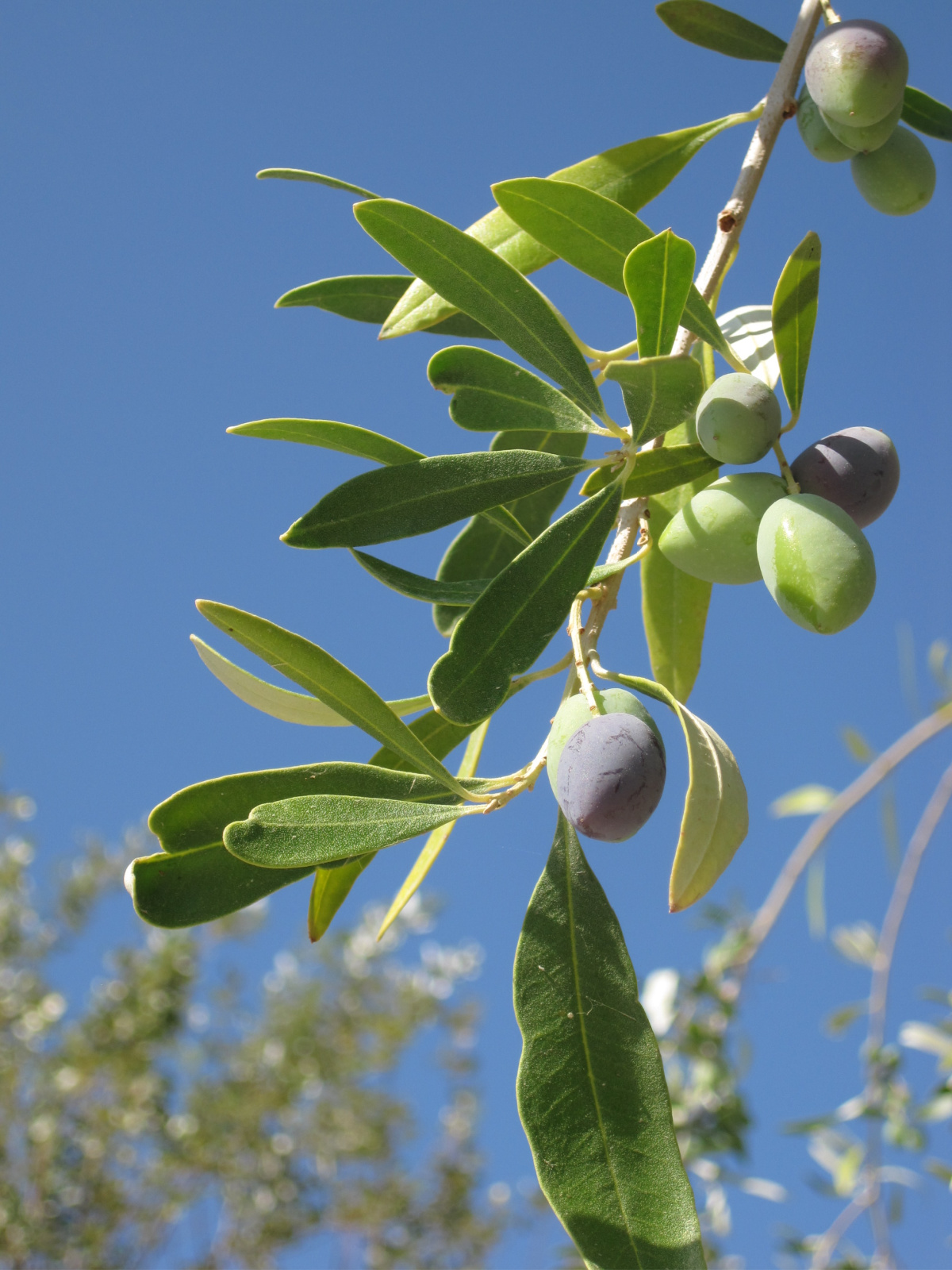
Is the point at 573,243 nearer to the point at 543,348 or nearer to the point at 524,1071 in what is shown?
the point at 543,348

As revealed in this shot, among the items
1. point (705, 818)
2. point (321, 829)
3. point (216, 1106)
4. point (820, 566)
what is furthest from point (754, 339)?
point (216, 1106)

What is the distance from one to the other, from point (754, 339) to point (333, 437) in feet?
1.54

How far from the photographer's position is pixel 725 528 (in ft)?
2.65

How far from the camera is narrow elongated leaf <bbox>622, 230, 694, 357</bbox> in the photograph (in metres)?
0.77

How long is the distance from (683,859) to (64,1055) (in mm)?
5716

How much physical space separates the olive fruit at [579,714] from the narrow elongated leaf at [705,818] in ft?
0.10

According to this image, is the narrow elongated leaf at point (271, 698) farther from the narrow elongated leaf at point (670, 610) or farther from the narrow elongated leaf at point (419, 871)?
the narrow elongated leaf at point (670, 610)

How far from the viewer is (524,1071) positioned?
759 mm

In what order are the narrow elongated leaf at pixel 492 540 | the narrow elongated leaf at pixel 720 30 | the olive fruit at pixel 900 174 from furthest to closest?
the narrow elongated leaf at pixel 720 30 → the narrow elongated leaf at pixel 492 540 → the olive fruit at pixel 900 174

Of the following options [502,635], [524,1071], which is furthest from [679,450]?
[524,1071]

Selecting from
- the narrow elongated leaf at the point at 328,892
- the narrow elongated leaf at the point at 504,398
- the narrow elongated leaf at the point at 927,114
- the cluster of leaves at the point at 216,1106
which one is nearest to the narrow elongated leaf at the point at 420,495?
the narrow elongated leaf at the point at 504,398

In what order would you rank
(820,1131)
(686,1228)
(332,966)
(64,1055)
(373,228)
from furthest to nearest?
(332,966) → (64,1055) → (820,1131) → (373,228) → (686,1228)

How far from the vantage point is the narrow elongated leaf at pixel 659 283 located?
2.54ft

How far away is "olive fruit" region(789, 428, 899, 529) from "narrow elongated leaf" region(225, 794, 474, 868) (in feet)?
1.36
